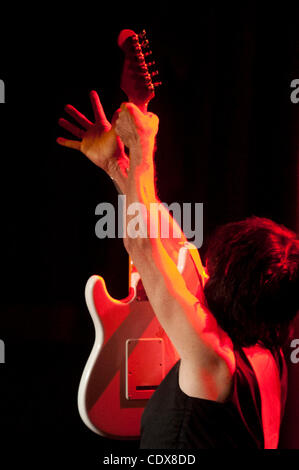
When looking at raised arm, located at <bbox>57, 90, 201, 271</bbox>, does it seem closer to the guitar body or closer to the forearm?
the forearm

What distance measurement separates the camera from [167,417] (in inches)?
34.4

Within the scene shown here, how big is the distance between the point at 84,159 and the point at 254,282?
1224 millimetres

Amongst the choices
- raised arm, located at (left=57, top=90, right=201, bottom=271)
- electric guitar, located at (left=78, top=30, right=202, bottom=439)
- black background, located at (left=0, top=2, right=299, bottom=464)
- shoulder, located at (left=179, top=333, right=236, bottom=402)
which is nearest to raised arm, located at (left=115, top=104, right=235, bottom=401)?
shoulder, located at (left=179, top=333, right=236, bottom=402)

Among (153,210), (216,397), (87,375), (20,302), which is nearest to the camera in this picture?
(216,397)

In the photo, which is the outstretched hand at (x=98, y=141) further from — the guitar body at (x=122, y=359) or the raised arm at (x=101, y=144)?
the guitar body at (x=122, y=359)

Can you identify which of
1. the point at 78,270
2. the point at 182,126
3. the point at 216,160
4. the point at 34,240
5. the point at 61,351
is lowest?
the point at 61,351

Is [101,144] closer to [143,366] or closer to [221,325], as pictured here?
[221,325]

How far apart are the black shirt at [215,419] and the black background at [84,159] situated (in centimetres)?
96

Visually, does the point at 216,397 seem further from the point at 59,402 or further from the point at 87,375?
the point at 59,402

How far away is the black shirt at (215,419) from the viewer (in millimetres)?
832

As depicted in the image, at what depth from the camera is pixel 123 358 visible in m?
1.38

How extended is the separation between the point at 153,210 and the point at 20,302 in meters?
1.11

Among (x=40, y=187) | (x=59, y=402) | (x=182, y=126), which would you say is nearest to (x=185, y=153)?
(x=182, y=126)

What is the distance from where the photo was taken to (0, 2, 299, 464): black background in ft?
5.86
